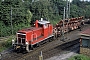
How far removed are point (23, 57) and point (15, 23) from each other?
1492cm

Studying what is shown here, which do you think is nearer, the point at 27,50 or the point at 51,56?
the point at 51,56

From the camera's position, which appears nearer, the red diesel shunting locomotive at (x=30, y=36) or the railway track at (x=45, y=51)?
the railway track at (x=45, y=51)

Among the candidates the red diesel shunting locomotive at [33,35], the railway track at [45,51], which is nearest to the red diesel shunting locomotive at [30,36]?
the red diesel shunting locomotive at [33,35]

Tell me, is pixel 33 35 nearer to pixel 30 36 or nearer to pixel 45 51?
pixel 30 36

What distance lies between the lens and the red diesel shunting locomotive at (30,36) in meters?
19.6

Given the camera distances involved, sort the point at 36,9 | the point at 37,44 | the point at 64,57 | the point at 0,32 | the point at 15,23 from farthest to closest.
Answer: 1. the point at 36,9
2. the point at 15,23
3. the point at 0,32
4. the point at 37,44
5. the point at 64,57

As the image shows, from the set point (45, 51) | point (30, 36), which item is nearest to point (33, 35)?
point (30, 36)

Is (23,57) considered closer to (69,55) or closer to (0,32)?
(69,55)

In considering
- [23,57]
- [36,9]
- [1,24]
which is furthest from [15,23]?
[23,57]

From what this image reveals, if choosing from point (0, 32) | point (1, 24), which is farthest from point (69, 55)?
point (1, 24)

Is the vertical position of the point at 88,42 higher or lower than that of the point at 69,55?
higher

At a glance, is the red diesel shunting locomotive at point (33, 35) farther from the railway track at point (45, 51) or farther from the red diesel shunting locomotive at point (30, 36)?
the railway track at point (45, 51)

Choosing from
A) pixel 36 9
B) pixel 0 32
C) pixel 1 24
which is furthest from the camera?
pixel 36 9

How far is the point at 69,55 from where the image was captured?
60.6ft
